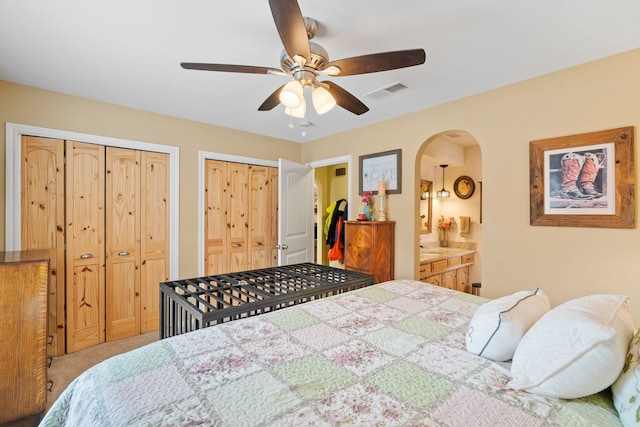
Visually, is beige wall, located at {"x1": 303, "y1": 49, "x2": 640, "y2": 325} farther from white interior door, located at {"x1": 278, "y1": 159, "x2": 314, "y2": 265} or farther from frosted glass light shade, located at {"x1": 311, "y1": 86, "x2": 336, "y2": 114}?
white interior door, located at {"x1": 278, "y1": 159, "x2": 314, "y2": 265}

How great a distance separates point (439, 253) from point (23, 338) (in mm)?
4191

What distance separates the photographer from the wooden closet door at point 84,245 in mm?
2602

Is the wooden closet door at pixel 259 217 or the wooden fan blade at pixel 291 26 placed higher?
the wooden fan blade at pixel 291 26

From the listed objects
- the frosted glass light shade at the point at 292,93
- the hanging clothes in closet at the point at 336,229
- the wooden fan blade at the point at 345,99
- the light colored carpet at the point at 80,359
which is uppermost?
the wooden fan blade at the point at 345,99

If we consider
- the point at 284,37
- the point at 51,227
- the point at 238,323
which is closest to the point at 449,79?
the point at 284,37

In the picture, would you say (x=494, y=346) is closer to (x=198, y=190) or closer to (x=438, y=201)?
(x=198, y=190)

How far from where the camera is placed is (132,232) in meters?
2.93

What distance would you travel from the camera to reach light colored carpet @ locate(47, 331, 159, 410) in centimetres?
217

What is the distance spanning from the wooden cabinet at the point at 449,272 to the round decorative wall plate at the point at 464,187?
3.05 feet

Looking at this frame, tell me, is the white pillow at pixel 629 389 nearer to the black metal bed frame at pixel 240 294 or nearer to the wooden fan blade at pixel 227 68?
the black metal bed frame at pixel 240 294

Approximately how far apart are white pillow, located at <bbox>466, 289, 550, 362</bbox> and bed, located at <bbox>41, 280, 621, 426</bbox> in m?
0.04

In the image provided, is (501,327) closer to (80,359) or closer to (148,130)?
(80,359)

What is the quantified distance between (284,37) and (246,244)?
286cm

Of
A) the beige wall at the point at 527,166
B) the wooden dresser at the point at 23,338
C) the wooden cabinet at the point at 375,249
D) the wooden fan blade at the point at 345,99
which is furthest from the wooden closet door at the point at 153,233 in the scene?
the beige wall at the point at 527,166
